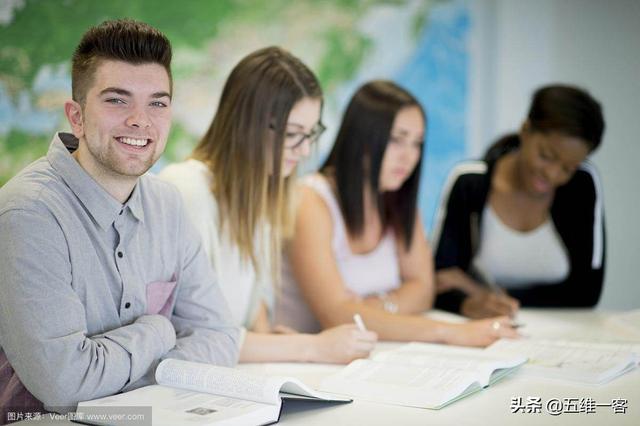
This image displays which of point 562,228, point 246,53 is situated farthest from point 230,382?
point 246,53

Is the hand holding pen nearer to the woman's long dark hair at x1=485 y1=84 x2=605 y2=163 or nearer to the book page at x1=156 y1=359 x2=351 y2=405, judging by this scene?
the woman's long dark hair at x1=485 y1=84 x2=605 y2=163

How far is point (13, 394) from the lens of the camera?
1452 mm

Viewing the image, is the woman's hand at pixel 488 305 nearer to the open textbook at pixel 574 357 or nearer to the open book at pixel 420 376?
the open textbook at pixel 574 357

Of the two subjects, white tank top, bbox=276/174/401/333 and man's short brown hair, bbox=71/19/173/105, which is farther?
white tank top, bbox=276/174/401/333

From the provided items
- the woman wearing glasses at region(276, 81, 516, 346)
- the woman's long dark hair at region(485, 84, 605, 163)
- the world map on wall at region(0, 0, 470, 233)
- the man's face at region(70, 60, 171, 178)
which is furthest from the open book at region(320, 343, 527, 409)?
the woman's long dark hair at region(485, 84, 605, 163)

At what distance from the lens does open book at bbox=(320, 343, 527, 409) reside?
154 centimetres

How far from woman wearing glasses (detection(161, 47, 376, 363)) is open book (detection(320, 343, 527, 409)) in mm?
241

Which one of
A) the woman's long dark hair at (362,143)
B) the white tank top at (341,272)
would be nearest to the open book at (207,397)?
the white tank top at (341,272)

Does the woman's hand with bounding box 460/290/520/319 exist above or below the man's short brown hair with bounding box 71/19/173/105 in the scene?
below

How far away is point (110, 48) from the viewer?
4.99ft

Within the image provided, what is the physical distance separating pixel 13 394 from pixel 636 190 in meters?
3.48

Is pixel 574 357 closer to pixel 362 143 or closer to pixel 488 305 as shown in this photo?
pixel 488 305

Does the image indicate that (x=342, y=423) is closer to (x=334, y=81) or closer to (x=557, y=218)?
(x=557, y=218)

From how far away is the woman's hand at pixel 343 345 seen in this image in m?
1.89
